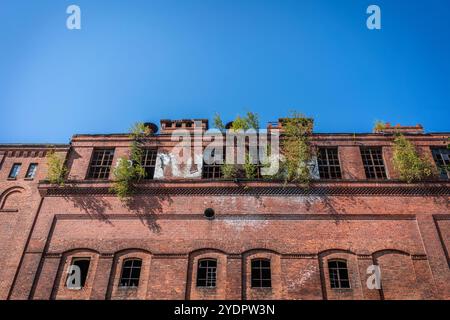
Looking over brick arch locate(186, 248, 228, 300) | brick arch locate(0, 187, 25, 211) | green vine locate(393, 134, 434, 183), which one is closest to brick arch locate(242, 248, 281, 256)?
brick arch locate(186, 248, 228, 300)

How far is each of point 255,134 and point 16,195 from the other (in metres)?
12.5

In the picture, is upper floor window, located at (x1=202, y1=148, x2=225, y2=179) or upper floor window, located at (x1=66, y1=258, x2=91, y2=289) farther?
upper floor window, located at (x1=202, y1=148, x2=225, y2=179)

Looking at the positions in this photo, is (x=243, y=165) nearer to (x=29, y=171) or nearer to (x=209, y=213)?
(x=209, y=213)

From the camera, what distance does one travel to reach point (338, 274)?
15414 mm

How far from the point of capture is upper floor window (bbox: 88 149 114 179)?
1873 centimetres

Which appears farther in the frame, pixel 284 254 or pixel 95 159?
pixel 95 159

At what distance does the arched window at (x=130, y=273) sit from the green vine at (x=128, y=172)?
3079mm

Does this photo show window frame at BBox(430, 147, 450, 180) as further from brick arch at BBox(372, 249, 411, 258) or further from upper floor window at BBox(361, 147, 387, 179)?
brick arch at BBox(372, 249, 411, 258)

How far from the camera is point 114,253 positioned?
16062 mm

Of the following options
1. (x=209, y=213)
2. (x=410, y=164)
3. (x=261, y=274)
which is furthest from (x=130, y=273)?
(x=410, y=164)

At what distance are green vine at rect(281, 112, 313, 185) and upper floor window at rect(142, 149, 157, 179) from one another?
21.9 ft
